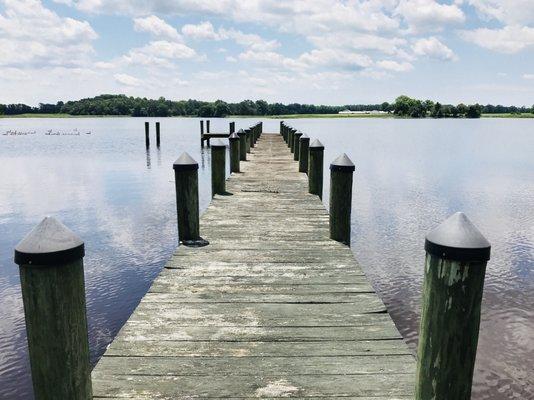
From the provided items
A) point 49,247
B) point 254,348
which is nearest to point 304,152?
point 254,348

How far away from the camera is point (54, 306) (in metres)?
2.41

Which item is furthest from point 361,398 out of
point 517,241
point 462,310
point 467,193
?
point 467,193

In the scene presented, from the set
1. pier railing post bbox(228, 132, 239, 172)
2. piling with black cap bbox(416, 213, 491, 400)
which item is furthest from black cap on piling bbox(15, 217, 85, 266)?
pier railing post bbox(228, 132, 239, 172)

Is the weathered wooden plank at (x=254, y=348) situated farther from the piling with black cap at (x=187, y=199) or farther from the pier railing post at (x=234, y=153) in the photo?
the pier railing post at (x=234, y=153)

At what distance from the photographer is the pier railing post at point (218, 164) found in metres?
9.66

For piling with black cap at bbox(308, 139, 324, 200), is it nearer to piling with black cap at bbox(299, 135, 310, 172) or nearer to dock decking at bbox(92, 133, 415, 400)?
piling with black cap at bbox(299, 135, 310, 172)

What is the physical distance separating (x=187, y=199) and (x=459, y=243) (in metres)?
4.39

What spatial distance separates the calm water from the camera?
8.62 meters

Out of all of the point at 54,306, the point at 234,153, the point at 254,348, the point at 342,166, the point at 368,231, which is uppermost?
the point at 342,166

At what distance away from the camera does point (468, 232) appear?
7.84 ft

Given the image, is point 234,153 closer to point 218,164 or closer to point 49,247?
point 218,164

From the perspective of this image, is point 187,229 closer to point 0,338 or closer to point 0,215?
point 0,338

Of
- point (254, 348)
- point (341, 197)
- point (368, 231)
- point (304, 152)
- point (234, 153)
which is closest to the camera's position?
point (254, 348)

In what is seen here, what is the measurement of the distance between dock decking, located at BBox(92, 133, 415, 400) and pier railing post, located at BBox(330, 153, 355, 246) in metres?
0.27
